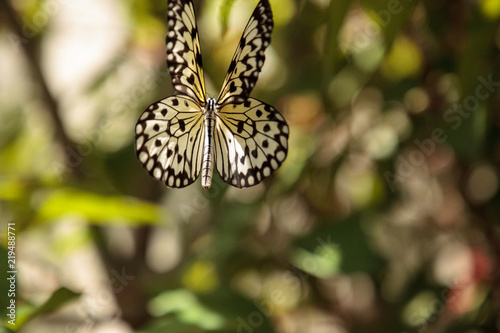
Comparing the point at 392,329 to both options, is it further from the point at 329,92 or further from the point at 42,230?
Answer: the point at 42,230

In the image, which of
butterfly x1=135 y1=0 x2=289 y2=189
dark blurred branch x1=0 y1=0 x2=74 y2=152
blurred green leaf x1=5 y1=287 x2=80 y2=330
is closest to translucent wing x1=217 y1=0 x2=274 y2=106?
butterfly x1=135 y1=0 x2=289 y2=189

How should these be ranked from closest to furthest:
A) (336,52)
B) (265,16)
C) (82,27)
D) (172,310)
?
1. (265,16)
2. (336,52)
3. (172,310)
4. (82,27)

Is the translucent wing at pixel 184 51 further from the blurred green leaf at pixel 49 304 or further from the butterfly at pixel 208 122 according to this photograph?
the blurred green leaf at pixel 49 304

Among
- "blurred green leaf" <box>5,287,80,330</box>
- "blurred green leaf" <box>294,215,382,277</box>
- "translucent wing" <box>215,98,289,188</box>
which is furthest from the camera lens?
"blurred green leaf" <box>294,215,382,277</box>

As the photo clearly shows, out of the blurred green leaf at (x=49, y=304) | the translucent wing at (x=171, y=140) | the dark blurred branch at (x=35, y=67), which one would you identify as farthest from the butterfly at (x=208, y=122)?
the dark blurred branch at (x=35, y=67)

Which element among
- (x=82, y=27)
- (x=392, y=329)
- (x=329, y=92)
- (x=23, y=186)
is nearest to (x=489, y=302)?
(x=392, y=329)

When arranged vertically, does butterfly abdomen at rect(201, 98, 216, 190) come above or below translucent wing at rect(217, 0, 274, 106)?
below

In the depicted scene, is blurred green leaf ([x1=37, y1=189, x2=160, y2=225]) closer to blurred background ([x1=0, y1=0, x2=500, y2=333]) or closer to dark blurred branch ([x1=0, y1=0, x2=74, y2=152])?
blurred background ([x1=0, y1=0, x2=500, y2=333])
